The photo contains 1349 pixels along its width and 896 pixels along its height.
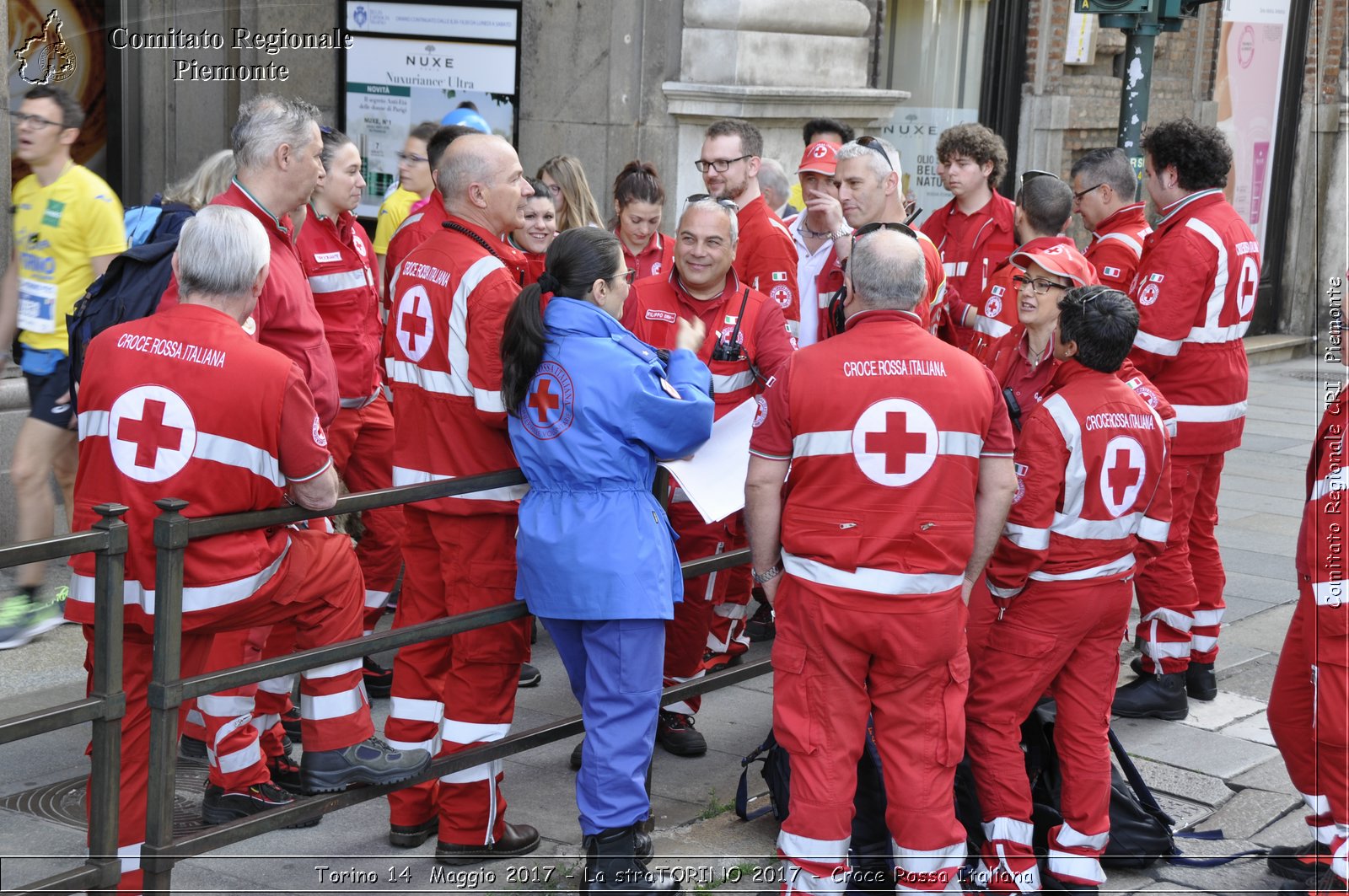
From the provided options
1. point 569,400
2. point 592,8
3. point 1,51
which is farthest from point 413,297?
point 592,8

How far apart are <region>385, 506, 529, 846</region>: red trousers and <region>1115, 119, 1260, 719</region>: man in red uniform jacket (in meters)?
2.88

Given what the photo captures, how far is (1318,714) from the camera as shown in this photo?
4367 millimetres

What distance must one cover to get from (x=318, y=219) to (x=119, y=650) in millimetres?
2764

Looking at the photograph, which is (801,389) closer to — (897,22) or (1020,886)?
(1020,886)

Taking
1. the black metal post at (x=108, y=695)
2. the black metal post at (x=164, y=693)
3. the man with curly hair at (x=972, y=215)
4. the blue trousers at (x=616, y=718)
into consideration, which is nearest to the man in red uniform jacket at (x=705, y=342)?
the blue trousers at (x=616, y=718)

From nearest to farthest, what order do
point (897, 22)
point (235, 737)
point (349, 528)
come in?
point (235, 737) → point (349, 528) → point (897, 22)

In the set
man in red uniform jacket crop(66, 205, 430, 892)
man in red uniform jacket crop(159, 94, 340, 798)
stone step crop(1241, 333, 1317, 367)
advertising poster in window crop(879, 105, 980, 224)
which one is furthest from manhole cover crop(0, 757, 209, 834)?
stone step crop(1241, 333, 1317, 367)

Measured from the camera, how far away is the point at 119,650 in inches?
136

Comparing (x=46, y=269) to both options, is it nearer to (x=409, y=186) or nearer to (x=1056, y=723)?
(x=409, y=186)

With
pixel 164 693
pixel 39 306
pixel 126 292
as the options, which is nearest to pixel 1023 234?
pixel 126 292

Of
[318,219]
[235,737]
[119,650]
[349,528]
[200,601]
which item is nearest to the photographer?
[119,650]

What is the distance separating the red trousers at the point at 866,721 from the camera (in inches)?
154

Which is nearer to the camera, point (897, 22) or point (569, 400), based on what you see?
point (569, 400)

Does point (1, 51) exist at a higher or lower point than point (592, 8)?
lower
